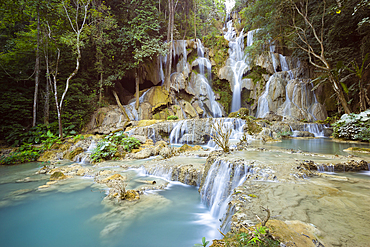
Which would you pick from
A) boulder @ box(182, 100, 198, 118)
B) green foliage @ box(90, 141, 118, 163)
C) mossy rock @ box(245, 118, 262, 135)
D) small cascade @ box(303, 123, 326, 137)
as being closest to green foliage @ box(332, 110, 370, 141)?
small cascade @ box(303, 123, 326, 137)

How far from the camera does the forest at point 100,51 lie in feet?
34.4

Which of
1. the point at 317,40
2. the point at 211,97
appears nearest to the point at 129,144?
the point at 211,97

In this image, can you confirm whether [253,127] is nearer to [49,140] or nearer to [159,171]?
[159,171]

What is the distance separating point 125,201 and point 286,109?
1546 centimetres

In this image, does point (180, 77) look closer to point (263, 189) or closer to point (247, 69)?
point (247, 69)

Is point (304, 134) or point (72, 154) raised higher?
point (304, 134)

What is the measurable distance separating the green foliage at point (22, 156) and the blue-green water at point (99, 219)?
4.28 m

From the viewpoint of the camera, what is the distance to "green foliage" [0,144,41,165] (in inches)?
306

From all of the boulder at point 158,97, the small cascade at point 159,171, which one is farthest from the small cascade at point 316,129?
the boulder at point 158,97

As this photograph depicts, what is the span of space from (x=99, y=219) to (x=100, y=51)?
1496 cm

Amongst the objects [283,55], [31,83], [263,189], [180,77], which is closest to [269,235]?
[263,189]

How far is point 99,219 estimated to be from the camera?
324 cm

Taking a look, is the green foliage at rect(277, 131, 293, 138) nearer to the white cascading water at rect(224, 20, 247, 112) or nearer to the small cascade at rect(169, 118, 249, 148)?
the small cascade at rect(169, 118, 249, 148)

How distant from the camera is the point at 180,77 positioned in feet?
59.7
